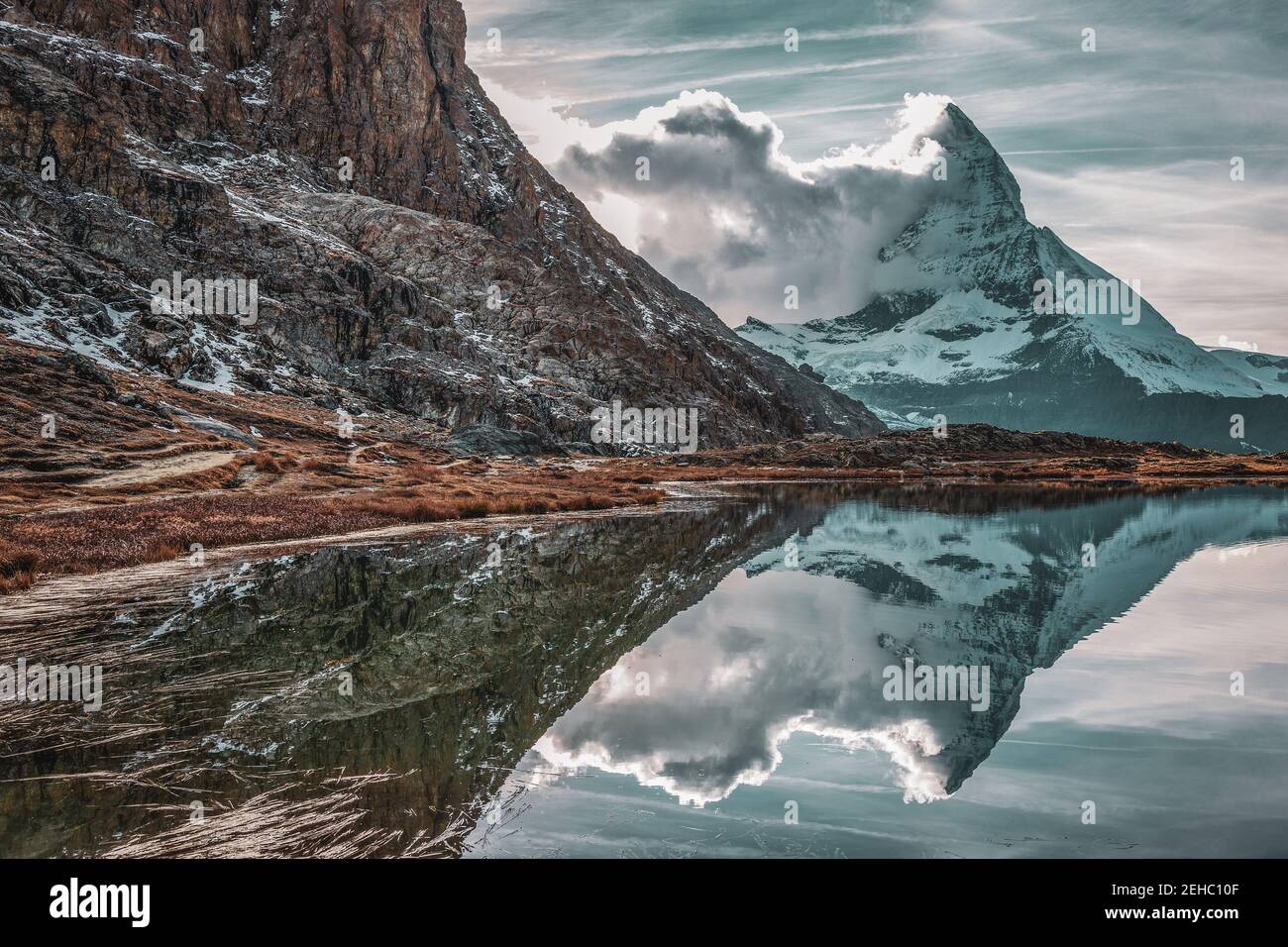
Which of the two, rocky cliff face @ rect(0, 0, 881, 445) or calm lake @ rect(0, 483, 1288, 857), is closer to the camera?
calm lake @ rect(0, 483, 1288, 857)

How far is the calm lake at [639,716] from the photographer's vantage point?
10.2 meters

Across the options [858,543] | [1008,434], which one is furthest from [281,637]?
[1008,434]

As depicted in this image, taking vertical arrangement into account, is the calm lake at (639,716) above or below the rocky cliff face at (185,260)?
below

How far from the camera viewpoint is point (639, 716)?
50.0 ft

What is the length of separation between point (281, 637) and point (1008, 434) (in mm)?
191272

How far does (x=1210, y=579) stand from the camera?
109 ft

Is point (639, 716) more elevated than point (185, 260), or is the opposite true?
point (185, 260)

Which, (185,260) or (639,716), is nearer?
(639,716)

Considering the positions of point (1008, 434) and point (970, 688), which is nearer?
point (970, 688)

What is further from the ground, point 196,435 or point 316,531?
point 196,435

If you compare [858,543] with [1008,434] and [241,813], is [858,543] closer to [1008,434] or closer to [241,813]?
[241,813]

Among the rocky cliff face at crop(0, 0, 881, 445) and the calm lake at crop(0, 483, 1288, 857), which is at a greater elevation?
the rocky cliff face at crop(0, 0, 881, 445)

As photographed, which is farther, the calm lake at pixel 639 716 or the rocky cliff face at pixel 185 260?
the rocky cliff face at pixel 185 260

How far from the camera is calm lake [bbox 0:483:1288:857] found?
10.2m
